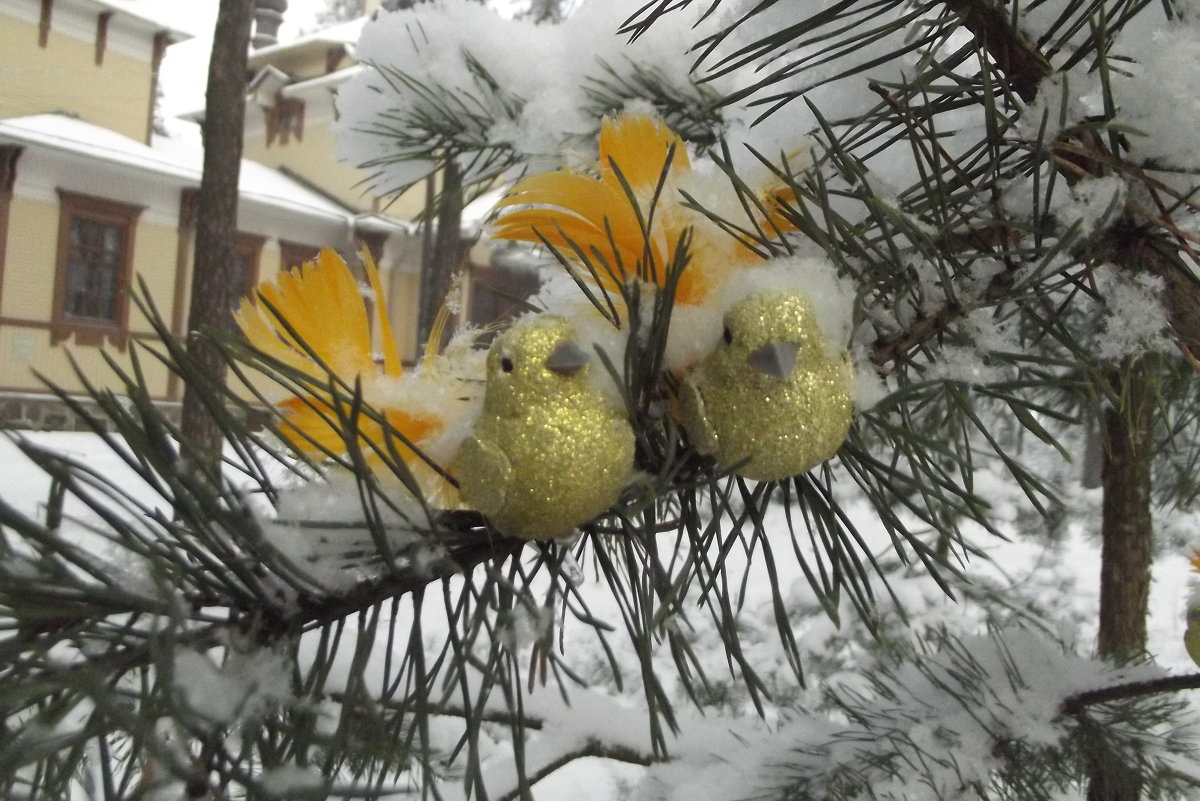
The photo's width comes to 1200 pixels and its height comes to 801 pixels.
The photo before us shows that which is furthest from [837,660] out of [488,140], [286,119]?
[286,119]

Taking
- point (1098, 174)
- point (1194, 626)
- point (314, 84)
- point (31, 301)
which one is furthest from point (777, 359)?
point (314, 84)

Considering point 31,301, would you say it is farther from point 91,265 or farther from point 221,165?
point 221,165

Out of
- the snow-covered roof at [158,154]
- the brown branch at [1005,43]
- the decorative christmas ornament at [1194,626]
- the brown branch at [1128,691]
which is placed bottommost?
the brown branch at [1128,691]

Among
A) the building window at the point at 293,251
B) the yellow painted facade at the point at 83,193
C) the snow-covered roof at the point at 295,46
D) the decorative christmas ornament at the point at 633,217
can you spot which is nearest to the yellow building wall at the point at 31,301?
the yellow painted facade at the point at 83,193

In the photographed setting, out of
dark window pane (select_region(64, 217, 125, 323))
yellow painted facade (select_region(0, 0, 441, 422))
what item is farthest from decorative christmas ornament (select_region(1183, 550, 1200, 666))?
dark window pane (select_region(64, 217, 125, 323))

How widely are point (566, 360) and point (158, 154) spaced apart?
15.4ft

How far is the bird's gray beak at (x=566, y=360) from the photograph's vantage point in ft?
0.55

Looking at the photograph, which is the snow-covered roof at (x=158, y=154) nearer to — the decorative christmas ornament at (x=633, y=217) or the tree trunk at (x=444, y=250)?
the tree trunk at (x=444, y=250)

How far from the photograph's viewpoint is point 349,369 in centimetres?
19

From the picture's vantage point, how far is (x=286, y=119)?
5.43 meters

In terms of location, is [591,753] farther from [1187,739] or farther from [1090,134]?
[1090,134]

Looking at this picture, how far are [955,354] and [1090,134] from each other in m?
0.08

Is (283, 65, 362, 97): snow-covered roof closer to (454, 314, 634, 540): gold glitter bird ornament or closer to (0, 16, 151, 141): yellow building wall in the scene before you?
(0, 16, 151, 141): yellow building wall

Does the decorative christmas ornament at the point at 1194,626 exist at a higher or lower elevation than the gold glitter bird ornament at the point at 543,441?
lower
